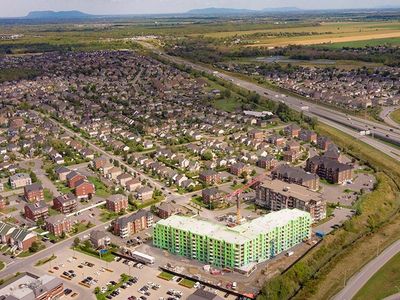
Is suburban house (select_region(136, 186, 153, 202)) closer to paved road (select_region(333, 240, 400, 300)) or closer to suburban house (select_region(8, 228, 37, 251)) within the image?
suburban house (select_region(8, 228, 37, 251))

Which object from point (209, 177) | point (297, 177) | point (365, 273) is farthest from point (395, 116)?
point (365, 273)

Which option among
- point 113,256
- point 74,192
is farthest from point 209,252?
point 74,192

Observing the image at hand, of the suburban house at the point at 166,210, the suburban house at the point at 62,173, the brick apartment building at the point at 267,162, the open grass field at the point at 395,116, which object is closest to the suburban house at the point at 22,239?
the suburban house at the point at 166,210

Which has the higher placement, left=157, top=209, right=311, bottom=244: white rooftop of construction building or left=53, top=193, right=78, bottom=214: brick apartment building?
left=157, top=209, right=311, bottom=244: white rooftop of construction building

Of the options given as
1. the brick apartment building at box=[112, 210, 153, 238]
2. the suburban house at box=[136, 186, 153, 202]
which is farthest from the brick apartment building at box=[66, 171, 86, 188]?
the brick apartment building at box=[112, 210, 153, 238]

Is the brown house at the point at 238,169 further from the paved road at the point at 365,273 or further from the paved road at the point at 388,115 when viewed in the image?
the paved road at the point at 388,115

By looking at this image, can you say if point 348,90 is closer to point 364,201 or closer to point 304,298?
point 364,201

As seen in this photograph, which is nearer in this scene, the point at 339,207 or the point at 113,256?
the point at 113,256
